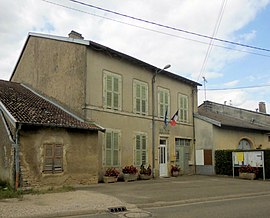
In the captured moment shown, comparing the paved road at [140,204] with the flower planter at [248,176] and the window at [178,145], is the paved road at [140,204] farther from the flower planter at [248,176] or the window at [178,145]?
the window at [178,145]

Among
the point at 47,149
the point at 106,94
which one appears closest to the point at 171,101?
the point at 106,94

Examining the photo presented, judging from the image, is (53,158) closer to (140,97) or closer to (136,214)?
(136,214)

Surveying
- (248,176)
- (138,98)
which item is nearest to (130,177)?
(138,98)

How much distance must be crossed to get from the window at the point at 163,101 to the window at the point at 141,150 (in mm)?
2410

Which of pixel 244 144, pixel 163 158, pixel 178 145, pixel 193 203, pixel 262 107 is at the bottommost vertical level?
pixel 193 203

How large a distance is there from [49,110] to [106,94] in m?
3.25

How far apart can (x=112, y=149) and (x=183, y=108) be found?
7.95 m

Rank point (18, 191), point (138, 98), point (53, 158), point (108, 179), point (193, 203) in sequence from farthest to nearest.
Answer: point (138, 98)
point (108, 179)
point (53, 158)
point (18, 191)
point (193, 203)

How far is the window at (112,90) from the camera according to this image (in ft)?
62.1

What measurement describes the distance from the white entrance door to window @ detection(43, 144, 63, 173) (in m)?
8.50

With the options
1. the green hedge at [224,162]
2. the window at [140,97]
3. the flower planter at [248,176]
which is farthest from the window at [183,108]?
the flower planter at [248,176]

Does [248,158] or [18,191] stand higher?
[248,158]

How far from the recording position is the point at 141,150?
2080cm

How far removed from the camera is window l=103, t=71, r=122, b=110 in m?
18.9
